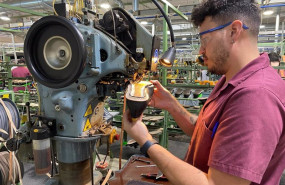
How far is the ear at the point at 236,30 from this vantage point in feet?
2.98

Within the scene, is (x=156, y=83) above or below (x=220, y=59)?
below

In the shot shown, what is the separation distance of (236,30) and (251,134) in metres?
0.47

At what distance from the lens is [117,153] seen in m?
4.19

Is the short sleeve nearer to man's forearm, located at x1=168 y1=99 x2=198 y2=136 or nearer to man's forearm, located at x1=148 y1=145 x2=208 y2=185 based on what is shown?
man's forearm, located at x1=148 y1=145 x2=208 y2=185

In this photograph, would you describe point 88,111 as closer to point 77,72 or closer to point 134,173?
point 77,72

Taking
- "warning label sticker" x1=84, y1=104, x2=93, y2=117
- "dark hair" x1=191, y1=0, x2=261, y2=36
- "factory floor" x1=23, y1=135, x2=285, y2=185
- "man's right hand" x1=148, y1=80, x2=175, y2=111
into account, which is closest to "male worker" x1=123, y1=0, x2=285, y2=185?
"dark hair" x1=191, y1=0, x2=261, y2=36

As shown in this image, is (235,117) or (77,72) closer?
(235,117)

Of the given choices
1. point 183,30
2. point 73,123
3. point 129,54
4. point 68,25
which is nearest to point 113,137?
point 73,123

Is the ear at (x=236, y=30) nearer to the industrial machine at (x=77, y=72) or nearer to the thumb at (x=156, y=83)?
the industrial machine at (x=77, y=72)

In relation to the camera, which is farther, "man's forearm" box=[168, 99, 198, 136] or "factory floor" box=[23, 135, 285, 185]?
"factory floor" box=[23, 135, 285, 185]

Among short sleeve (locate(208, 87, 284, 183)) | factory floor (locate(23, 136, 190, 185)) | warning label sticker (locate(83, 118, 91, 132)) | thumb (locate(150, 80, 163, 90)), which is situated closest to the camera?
short sleeve (locate(208, 87, 284, 183))

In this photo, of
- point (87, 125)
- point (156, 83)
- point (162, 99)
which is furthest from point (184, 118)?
point (87, 125)

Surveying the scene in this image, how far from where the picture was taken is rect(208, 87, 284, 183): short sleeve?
725 millimetres

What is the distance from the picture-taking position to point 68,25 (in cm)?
93
